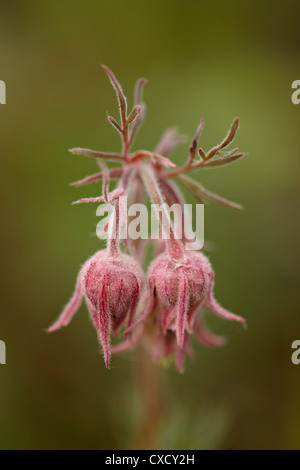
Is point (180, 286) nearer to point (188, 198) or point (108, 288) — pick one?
point (108, 288)

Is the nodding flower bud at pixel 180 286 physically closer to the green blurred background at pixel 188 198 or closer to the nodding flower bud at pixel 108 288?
the nodding flower bud at pixel 108 288

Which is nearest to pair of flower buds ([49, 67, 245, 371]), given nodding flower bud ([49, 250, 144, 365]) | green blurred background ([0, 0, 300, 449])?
nodding flower bud ([49, 250, 144, 365])

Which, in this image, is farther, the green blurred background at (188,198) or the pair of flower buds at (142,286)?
the green blurred background at (188,198)

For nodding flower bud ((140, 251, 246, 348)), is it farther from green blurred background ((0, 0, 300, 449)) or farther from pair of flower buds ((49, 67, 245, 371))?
green blurred background ((0, 0, 300, 449))

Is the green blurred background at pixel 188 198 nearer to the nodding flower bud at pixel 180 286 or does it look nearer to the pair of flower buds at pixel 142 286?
the pair of flower buds at pixel 142 286

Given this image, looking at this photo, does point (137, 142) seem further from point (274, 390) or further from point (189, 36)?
point (274, 390)

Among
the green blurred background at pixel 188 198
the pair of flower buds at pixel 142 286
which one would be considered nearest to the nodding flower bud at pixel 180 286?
the pair of flower buds at pixel 142 286
